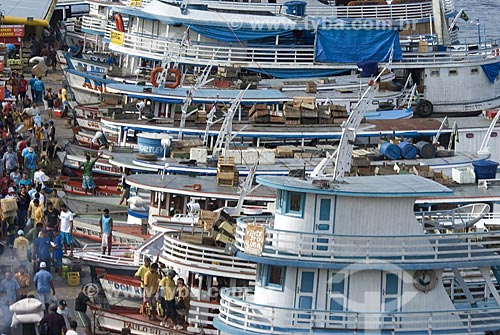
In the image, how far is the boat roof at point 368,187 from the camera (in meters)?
38.8

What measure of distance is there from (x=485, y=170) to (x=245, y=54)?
21836 mm

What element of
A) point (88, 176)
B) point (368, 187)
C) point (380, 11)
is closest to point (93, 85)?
point (380, 11)

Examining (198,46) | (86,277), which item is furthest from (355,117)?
(198,46)

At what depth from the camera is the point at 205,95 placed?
208 feet

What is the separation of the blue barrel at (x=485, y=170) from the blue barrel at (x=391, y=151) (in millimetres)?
3273

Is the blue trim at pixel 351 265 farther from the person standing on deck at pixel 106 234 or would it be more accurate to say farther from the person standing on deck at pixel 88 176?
the person standing on deck at pixel 88 176

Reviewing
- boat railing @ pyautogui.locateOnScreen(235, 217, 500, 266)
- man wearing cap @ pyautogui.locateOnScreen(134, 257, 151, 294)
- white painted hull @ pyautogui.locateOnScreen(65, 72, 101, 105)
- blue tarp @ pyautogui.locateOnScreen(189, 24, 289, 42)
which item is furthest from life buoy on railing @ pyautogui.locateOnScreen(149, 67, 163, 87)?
boat railing @ pyautogui.locateOnScreen(235, 217, 500, 266)

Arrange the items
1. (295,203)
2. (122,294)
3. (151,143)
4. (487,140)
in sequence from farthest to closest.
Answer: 1. (487,140)
2. (151,143)
3. (122,294)
4. (295,203)

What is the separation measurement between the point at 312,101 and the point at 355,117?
19.4 meters

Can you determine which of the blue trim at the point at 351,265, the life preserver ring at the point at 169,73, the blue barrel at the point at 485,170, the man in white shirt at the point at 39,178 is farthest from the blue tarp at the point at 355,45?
the blue trim at the point at 351,265

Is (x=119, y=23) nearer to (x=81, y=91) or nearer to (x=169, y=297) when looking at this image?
(x=81, y=91)

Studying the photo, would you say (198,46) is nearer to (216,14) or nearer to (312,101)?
(216,14)

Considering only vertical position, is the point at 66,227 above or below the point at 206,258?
above

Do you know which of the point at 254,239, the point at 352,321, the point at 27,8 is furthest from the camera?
the point at 27,8
